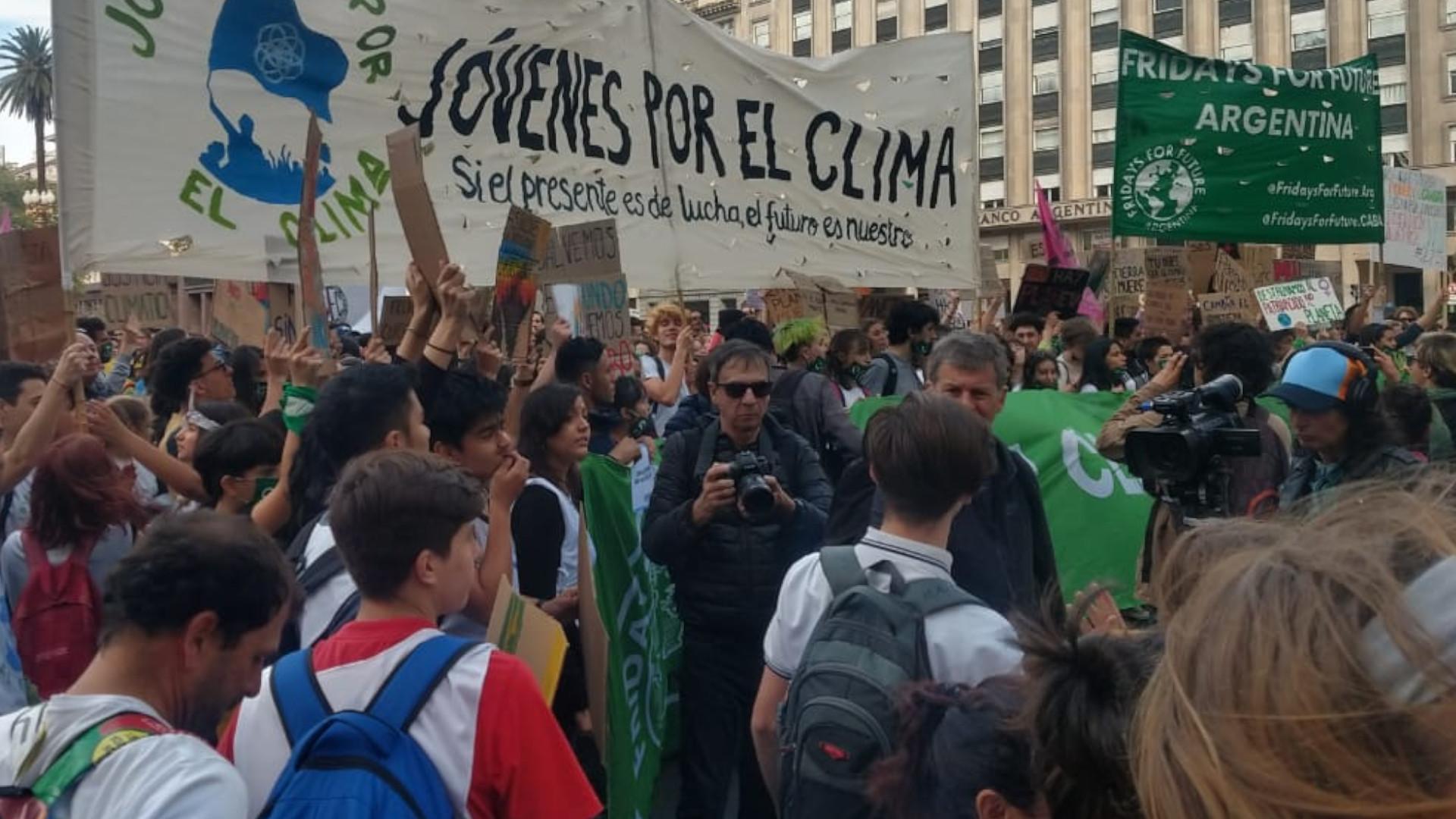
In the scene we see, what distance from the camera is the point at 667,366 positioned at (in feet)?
29.2

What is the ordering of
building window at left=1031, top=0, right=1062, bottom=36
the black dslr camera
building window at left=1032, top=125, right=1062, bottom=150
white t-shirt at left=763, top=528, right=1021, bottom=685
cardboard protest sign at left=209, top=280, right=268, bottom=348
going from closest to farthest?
white t-shirt at left=763, top=528, right=1021, bottom=685 → the black dslr camera → cardboard protest sign at left=209, top=280, right=268, bottom=348 → building window at left=1031, top=0, right=1062, bottom=36 → building window at left=1032, top=125, right=1062, bottom=150

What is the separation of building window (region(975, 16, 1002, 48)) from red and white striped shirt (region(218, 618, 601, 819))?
58.2m

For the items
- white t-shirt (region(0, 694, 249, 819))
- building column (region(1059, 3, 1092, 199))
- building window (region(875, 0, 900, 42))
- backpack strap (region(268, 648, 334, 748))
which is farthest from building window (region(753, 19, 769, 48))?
white t-shirt (region(0, 694, 249, 819))

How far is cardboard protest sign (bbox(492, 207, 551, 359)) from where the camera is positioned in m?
4.71

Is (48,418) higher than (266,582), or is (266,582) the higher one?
(48,418)

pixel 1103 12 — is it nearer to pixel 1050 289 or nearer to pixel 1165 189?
pixel 1050 289

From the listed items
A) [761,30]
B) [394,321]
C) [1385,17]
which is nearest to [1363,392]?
[394,321]

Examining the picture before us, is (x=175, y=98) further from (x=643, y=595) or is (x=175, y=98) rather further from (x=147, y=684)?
(x=147, y=684)

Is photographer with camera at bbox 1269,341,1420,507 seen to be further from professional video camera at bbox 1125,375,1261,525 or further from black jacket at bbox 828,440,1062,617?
black jacket at bbox 828,440,1062,617

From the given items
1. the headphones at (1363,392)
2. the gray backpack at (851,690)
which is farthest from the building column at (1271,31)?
the gray backpack at (851,690)

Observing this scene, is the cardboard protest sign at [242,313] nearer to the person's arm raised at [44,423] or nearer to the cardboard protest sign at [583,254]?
the cardboard protest sign at [583,254]

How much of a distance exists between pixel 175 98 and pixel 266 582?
3.16 metres

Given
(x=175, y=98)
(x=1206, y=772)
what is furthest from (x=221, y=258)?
(x=1206, y=772)

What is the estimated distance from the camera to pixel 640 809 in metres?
4.08
